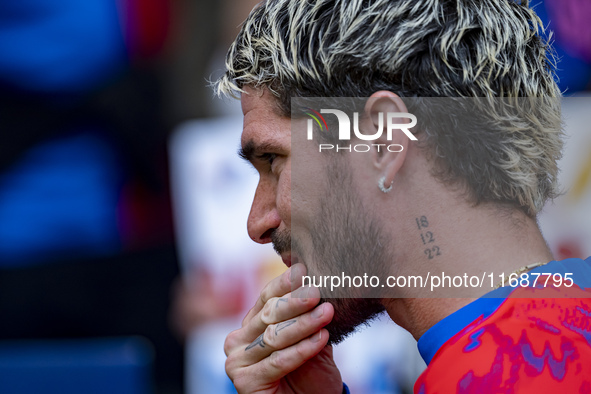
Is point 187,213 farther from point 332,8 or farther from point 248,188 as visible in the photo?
point 332,8

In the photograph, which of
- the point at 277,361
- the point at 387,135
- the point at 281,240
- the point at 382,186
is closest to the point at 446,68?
the point at 387,135

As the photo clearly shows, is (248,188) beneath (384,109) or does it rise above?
beneath

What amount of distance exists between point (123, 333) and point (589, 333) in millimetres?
4130

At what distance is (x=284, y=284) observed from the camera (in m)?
1.79

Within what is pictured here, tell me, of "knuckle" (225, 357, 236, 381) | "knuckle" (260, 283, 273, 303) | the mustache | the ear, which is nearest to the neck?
the ear

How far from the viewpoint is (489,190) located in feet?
5.23

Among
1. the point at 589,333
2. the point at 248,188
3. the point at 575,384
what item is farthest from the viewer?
the point at 248,188

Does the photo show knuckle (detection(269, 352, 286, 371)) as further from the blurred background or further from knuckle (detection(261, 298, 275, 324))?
Result: the blurred background

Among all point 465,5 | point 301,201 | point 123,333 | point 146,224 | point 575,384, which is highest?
point 465,5

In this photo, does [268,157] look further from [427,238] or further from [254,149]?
[427,238]

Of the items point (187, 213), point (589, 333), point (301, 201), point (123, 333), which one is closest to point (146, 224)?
point (187, 213)

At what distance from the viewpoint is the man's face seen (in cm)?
163

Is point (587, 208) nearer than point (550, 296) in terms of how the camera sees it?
No

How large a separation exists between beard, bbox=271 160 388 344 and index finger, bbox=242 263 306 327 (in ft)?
0.11
